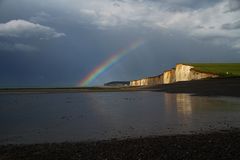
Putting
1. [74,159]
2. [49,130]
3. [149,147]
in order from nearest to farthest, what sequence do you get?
[74,159], [149,147], [49,130]

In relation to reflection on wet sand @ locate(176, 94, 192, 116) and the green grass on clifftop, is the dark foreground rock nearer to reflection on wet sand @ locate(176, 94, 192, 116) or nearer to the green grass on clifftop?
reflection on wet sand @ locate(176, 94, 192, 116)

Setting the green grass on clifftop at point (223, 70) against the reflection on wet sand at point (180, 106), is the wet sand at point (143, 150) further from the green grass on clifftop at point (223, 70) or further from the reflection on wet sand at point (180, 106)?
the green grass on clifftop at point (223, 70)

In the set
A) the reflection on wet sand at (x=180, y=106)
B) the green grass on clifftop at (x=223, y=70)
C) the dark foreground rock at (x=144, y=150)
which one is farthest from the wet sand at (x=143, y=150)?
the green grass on clifftop at (x=223, y=70)

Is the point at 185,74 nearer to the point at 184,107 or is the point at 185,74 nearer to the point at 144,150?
the point at 184,107

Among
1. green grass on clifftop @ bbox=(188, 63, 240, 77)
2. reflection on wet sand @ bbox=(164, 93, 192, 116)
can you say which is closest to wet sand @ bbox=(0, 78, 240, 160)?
reflection on wet sand @ bbox=(164, 93, 192, 116)

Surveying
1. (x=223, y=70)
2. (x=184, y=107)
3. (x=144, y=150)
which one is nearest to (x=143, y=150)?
(x=144, y=150)

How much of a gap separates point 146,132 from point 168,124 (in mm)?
3497

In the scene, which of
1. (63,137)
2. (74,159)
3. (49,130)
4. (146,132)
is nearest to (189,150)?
(74,159)

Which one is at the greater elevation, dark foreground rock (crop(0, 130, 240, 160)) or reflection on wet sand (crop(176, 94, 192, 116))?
reflection on wet sand (crop(176, 94, 192, 116))

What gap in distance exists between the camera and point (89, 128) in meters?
21.0

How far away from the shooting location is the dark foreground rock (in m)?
10.9

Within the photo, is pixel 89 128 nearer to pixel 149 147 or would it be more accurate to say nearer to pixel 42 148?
pixel 42 148

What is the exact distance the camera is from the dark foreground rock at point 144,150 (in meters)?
10.9

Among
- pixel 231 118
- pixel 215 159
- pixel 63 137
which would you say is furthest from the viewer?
pixel 231 118
